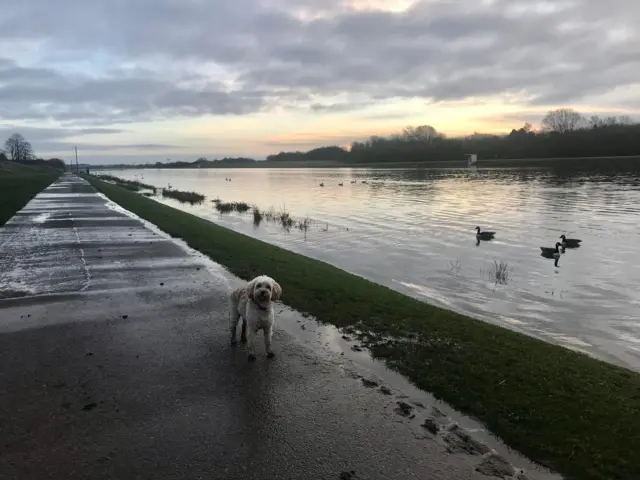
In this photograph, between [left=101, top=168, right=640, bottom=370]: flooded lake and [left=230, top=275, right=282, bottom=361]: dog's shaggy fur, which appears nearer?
[left=230, top=275, right=282, bottom=361]: dog's shaggy fur

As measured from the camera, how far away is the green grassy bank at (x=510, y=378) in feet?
16.3

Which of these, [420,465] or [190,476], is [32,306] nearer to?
[190,476]

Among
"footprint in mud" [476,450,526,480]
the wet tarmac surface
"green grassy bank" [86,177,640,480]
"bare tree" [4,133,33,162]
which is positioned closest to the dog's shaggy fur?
the wet tarmac surface

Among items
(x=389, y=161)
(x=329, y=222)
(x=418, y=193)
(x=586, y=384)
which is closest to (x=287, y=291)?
(x=586, y=384)

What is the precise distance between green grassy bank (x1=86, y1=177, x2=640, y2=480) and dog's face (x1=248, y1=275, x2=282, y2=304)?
78.3 inches

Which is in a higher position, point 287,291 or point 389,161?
point 389,161

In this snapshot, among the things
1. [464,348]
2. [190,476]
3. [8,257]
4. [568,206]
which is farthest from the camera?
[568,206]

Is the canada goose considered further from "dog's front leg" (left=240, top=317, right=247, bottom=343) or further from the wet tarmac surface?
"dog's front leg" (left=240, top=317, right=247, bottom=343)

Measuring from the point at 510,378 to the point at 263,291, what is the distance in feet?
12.9

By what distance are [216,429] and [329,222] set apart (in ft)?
92.7

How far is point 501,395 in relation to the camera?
613 cm

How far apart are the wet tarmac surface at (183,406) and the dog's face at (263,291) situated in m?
0.99

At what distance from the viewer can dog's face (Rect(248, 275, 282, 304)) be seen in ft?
23.7

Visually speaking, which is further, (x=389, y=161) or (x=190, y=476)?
(x=389, y=161)
